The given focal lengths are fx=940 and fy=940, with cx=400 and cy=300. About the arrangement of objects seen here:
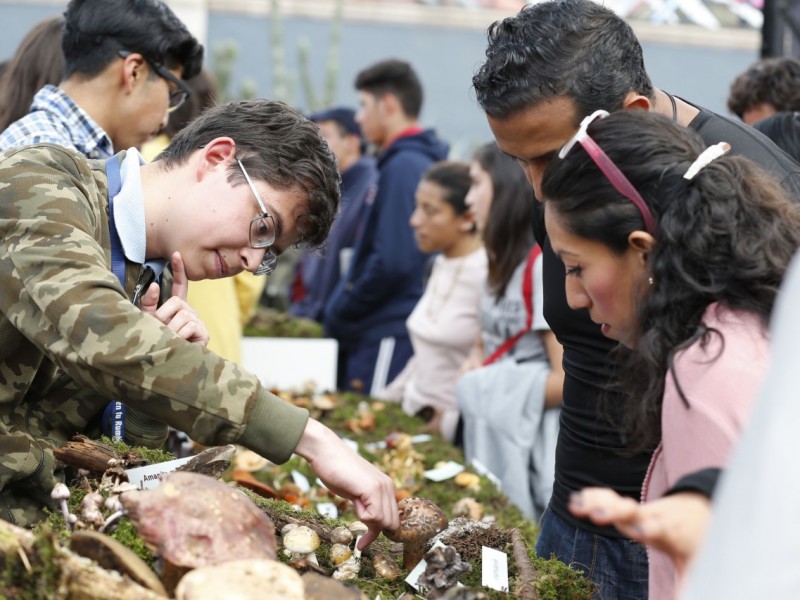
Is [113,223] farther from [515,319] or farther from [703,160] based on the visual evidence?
[515,319]

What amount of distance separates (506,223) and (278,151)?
272 cm

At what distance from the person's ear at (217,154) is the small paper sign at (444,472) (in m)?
2.16

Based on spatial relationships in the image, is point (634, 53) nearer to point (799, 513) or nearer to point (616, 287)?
point (616, 287)

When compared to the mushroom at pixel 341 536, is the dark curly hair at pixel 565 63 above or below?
above

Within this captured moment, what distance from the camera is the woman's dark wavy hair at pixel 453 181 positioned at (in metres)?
5.73

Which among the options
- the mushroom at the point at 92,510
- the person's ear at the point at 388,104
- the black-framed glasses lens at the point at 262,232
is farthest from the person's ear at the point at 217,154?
the person's ear at the point at 388,104

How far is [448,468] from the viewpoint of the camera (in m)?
4.05

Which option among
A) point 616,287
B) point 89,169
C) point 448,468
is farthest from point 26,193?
point 448,468

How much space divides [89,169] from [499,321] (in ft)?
9.77

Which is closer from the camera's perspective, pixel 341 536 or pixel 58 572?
pixel 58 572

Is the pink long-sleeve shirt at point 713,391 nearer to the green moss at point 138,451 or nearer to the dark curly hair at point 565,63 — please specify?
the dark curly hair at point 565,63

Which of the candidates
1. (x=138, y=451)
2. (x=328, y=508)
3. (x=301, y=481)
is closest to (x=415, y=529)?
(x=138, y=451)

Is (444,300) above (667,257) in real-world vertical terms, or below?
below

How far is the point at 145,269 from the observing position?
2.20m
